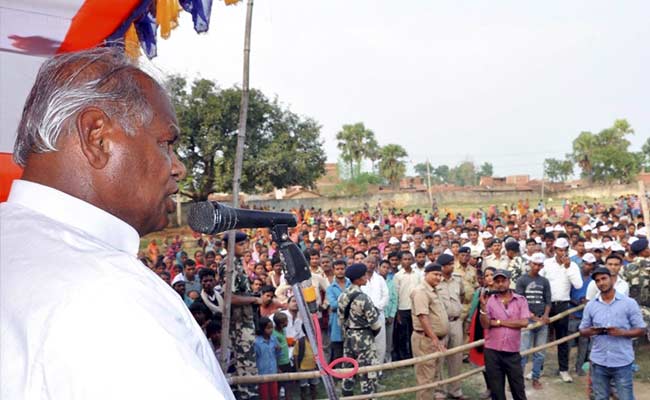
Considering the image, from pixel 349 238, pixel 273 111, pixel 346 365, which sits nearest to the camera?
pixel 346 365

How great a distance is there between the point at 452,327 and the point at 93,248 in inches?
249

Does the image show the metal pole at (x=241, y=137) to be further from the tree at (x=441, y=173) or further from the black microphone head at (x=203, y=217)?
the tree at (x=441, y=173)

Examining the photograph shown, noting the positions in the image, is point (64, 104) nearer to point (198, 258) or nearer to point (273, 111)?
point (198, 258)

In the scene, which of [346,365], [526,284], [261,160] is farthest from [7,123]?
[261,160]

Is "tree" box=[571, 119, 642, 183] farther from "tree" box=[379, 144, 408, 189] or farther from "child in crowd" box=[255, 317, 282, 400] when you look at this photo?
"child in crowd" box=[255, 317, 282, 400]

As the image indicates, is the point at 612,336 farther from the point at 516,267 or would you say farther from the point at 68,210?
the point at 68,210

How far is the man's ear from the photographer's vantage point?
32.2 inches

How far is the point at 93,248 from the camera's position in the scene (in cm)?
68

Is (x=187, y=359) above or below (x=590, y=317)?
above

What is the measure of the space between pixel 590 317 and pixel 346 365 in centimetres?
255

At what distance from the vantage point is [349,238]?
46.7 feet

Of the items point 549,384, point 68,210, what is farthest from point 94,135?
point 549,384

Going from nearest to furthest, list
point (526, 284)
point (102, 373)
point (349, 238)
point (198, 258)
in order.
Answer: point (102, 373)
point (526, 284)
point (198, 258)
point (349, 238)

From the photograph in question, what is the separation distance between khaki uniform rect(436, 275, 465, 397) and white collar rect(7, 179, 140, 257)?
5.93 meters
